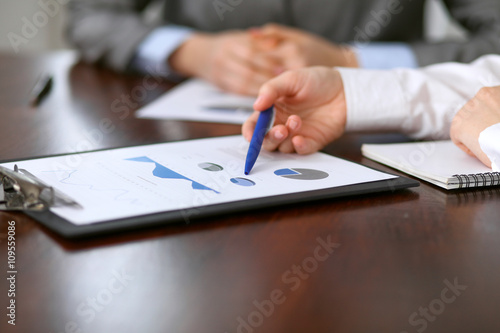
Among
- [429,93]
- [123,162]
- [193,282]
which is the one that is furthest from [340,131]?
[193,282]

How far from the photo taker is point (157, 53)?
1309 mm

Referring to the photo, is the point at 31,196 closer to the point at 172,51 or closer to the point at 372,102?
the point at 372,102

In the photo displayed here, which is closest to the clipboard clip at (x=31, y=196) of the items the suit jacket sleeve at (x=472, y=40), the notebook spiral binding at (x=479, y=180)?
the notebook spiral binding at (x=479, y=180)

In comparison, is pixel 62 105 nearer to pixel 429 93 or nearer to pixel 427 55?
pixel 429 93

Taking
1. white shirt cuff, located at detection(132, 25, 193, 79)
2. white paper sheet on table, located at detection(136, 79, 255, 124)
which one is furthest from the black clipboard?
white shirt cuff, located at detection(132, 25, 193, 79)

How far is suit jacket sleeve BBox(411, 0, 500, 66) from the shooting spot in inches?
47.8

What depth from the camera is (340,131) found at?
731 mm

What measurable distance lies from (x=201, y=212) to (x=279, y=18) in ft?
3.63

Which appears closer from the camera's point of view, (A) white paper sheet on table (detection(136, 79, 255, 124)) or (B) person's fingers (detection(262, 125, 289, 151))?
(B) person's fingers (detection(262, 125, 289, 151))

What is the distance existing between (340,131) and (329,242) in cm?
31

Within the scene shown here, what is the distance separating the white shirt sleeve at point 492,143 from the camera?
598mm

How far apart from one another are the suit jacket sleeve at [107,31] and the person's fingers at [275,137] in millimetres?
731

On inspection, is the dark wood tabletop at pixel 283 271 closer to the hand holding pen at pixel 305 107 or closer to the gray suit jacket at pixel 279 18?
the hand holding pen at pixel 305 107

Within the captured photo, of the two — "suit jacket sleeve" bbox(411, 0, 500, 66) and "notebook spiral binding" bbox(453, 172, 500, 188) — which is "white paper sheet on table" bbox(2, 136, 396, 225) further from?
"suit jacket sleeve" bbox(411, 0, 500, 66)
